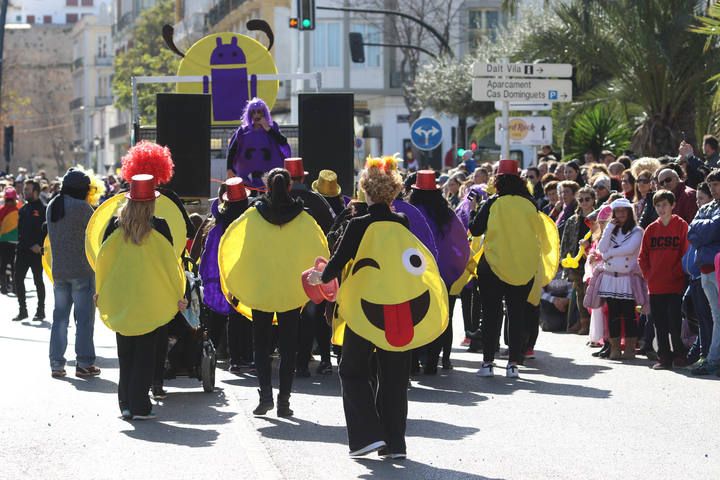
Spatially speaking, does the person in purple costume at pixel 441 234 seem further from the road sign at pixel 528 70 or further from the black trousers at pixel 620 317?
the road sign at pixel 528 70

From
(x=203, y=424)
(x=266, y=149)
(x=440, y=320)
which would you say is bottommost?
(x=203, y=424)

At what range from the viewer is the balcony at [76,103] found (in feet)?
414

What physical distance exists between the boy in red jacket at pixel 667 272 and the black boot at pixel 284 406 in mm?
4411

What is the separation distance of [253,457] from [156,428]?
1468 mm

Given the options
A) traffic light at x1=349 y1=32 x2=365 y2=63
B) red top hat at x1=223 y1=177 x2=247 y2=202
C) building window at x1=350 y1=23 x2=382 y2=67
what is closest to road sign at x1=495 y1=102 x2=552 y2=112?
red top hat at x1=223 y1=177 x2=247 y2=202

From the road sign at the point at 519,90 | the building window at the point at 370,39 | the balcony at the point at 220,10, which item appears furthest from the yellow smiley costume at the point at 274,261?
the balcony at the point at 220,10

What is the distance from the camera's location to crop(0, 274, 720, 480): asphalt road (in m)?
8.64

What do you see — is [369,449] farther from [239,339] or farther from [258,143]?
[258,143]

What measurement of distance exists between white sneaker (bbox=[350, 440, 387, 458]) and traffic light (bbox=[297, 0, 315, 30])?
1867 centimetres

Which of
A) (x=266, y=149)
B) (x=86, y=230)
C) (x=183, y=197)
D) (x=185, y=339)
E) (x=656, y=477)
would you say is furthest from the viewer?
(x=183, y=197)

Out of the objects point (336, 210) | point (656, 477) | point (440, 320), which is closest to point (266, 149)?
point (336, 210)

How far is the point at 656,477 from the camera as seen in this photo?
8.37 metres

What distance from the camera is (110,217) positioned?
12.5 meters

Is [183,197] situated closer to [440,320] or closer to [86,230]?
[86,230]
